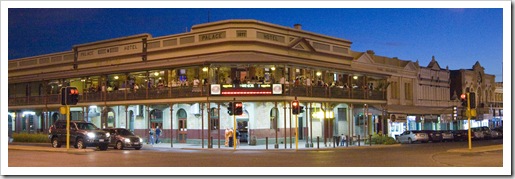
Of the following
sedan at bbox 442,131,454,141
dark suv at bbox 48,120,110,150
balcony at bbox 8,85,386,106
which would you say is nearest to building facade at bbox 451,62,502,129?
sedan at bbox 442,131,454,141

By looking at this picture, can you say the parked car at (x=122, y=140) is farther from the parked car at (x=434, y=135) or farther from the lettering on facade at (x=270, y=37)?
the parked car at (x=434, y=135)

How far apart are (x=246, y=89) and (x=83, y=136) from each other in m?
10.2

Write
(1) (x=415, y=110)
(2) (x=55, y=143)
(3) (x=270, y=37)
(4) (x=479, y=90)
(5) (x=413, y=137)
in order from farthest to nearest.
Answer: (4) (x=479, y=90)
(1) (x=415, y=110)
(5) (x=413, y=137)
(3) (x=270, y=37)
(2) (x=55, y=143)

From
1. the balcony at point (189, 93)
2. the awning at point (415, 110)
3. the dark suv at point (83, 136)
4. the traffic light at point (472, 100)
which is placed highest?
the balcony at point (189, 93)

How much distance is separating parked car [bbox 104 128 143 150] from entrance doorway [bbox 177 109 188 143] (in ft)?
24.6

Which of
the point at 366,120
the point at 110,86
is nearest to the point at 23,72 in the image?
the point at 110,86

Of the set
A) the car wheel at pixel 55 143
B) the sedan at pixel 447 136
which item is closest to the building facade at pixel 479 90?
the sedan at pixel 447 136

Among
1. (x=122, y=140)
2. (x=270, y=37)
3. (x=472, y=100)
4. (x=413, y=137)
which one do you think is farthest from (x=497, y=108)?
(x=122, y=140)

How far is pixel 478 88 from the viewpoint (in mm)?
72250

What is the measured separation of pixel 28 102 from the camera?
54250mm

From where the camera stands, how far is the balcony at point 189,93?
41188 mm

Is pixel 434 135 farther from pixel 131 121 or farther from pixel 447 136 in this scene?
pixel 131 121

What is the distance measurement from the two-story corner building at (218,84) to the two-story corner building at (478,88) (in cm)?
1641

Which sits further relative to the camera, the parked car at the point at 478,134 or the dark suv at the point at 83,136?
the parked car at the point at 478,134
